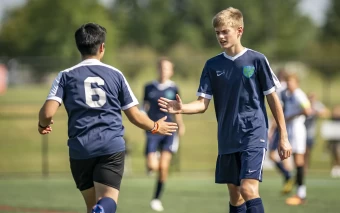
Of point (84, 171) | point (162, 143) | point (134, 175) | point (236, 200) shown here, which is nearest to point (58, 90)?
point (84, 171)

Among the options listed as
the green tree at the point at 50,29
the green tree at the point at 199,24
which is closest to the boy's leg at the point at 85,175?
the green tree at the point at 50,29

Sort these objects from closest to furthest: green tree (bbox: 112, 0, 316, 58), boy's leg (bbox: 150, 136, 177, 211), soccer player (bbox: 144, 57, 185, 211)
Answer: boy's leg (bbox: 150, 136, 177, 211)
soccer player (bbox: 144, 57, 185, 211)
green tree (bbox: 112, 0, 316, 58)

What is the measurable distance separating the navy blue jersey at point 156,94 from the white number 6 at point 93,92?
6115 millimetres

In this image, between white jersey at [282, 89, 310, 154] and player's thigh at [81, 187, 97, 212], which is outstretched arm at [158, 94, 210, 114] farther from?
white jersey at [282, 89, 310, 154]

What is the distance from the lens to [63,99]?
22.3 feet

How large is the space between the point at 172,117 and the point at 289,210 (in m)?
2.78

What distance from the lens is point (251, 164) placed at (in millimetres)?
7277

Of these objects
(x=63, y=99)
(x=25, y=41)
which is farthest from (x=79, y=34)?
(x=25, y=41)

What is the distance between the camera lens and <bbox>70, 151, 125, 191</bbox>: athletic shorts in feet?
22.1

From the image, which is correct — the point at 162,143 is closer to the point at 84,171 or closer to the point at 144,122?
the point at 144,122

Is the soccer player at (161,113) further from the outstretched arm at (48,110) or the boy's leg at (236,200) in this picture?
the outstretched arm at (48,110)

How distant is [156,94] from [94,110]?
20.6 feet

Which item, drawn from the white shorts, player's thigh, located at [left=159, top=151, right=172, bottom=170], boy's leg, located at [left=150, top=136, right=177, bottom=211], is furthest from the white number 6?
the white shorts

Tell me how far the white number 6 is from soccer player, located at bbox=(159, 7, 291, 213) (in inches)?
30.3
